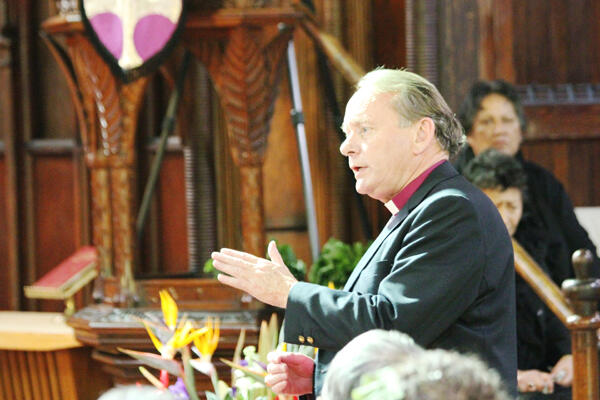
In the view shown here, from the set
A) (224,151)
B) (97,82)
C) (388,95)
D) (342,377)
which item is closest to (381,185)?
(388,95)

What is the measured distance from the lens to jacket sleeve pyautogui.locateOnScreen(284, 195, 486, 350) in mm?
1888

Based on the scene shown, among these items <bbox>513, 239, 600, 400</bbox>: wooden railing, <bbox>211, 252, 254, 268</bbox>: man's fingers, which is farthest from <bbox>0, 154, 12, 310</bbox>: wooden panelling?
<bbox>211, 252, 254, 268</bbox>: man's fingers

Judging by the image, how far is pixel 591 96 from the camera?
460 cm

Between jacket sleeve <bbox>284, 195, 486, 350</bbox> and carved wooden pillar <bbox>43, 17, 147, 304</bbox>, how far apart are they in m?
2.07

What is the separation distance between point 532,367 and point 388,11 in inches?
80.6

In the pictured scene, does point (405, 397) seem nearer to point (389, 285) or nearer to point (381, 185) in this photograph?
point (389, 285)

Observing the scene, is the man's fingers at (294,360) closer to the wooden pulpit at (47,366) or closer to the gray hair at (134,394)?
the gray hair at (134,394)

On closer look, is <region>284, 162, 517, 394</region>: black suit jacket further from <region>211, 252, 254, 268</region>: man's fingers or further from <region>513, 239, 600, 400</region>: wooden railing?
<region>513, 239, 600, 400</region>: wooden railing

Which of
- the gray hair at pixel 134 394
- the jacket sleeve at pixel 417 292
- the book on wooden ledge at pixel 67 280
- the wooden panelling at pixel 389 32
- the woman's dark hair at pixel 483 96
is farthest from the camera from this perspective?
the wooden panelling at pixel 389 32

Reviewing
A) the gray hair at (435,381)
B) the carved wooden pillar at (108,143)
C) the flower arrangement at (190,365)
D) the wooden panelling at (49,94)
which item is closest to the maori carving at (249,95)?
the carved wooden pillar at (108,143)

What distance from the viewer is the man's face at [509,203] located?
3520 millimetres

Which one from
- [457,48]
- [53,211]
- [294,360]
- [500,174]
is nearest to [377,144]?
[294,360]

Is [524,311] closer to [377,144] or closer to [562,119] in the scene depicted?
→ [562,119]

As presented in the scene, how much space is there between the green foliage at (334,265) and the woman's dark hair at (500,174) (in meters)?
0.53
